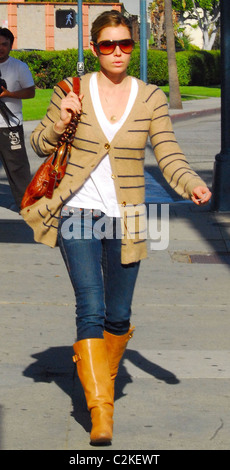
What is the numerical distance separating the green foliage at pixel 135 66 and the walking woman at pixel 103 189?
34.3 metres

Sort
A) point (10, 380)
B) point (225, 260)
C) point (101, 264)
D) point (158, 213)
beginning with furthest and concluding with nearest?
point (158, 213), point (225, 260), point (10, 380), point (101, 264)

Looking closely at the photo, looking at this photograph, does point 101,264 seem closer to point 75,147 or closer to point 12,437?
point 75,147

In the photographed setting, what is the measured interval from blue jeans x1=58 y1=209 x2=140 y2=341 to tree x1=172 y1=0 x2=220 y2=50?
7547cm

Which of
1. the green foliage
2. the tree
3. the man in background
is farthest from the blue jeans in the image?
the tree

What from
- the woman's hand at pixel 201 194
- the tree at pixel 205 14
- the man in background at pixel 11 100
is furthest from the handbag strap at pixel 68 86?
the tree at pixel 205 14

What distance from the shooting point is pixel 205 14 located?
85750 mm

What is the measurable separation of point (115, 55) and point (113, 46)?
41 mm

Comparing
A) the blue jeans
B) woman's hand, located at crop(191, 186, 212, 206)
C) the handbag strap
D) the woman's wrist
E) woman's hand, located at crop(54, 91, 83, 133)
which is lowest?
the blue jeans

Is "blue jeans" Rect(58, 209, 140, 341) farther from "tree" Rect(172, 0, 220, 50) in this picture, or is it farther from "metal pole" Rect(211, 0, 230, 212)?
"tree" Rect(172, 0, 220, 50)

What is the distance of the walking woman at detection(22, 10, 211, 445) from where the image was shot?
430 centimetres

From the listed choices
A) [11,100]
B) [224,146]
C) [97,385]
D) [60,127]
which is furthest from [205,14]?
[97,385]

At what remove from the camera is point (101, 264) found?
4539mm
